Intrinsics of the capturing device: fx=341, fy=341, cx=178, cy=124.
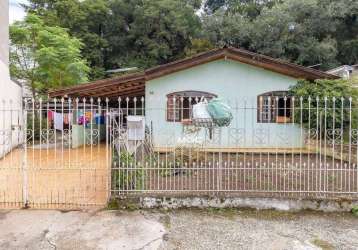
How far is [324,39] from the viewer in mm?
26844

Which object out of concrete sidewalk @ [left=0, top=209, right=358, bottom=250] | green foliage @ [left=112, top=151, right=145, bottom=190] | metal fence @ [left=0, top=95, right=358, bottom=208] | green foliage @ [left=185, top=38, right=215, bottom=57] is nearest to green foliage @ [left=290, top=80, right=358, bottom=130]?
metal fence @ [left=0, top=95, right=358, bottom=208]

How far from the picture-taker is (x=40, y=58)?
56.7 feet

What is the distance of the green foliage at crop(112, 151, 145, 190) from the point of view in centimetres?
592

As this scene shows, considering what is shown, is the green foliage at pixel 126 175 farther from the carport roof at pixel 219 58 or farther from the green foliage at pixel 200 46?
the green foliage at pixel 200 46

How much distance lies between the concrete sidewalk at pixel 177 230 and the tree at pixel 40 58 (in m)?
13.3

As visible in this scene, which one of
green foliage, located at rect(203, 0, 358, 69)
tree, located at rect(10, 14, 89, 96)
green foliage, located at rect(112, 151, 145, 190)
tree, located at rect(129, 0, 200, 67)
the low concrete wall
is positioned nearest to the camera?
the low concrete wall

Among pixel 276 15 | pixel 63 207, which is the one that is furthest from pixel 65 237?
pixel 276 15

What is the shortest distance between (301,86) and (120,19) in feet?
75.2

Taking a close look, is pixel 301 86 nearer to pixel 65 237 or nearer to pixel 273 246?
pixel 273 246

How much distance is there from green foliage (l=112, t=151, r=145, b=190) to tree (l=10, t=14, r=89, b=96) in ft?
42.4

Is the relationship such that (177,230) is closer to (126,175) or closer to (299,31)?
(126,175)

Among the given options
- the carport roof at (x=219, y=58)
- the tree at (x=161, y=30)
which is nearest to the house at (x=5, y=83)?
the carport roof at (x=219, y=58)

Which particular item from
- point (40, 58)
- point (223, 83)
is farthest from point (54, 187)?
point (40, 58)

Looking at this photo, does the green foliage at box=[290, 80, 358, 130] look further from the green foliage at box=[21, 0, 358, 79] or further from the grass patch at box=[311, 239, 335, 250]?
the green foliage at box=[21, 0, 358, 79]
